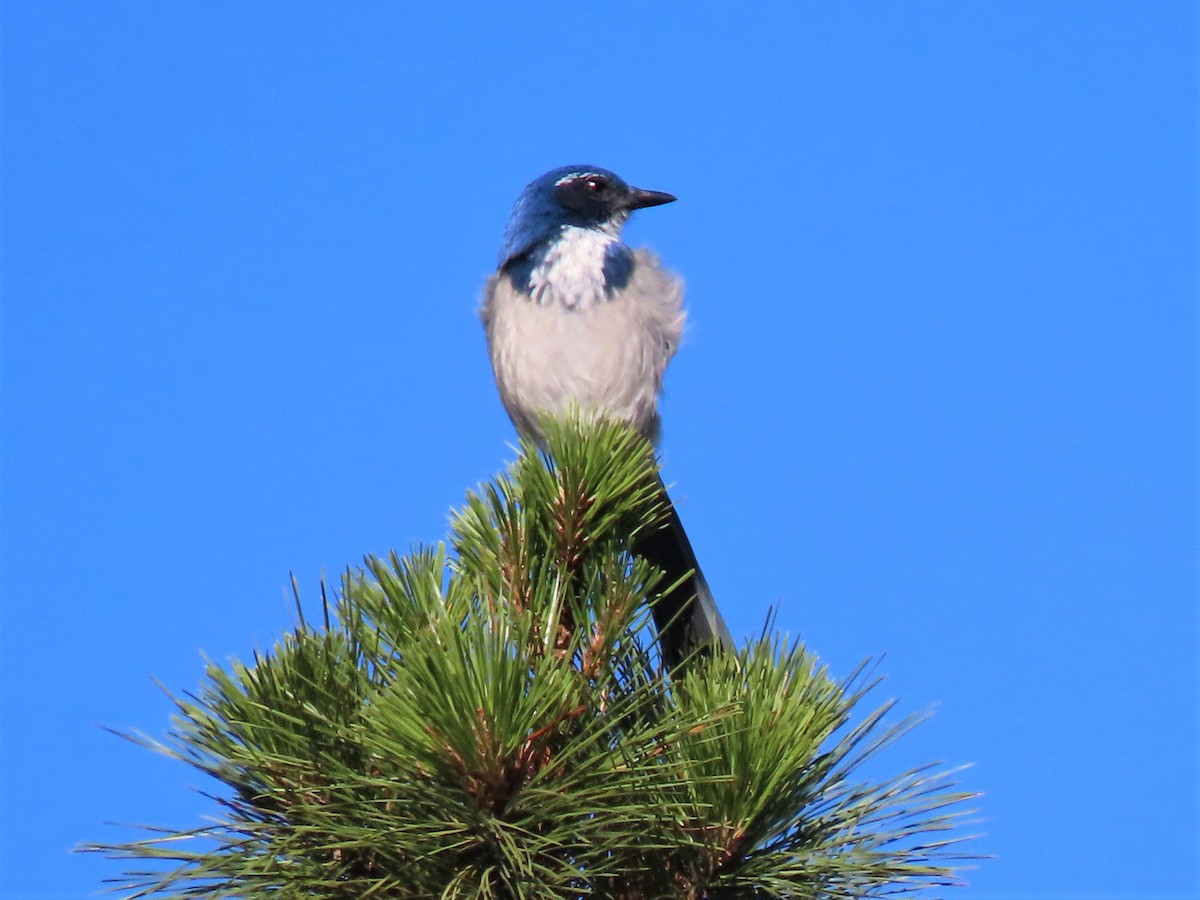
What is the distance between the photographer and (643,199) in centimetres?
623

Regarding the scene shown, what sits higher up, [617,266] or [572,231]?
[572,231]

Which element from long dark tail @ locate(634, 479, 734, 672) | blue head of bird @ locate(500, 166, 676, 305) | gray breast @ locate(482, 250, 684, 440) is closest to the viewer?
long dark tail @ locate(634, 479, 734, 672)

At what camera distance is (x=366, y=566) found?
10.3 ft

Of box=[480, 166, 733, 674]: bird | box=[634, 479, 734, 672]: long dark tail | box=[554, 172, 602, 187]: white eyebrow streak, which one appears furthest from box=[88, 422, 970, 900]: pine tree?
box=[554, 172, 602, 187]: white eyebrow streak

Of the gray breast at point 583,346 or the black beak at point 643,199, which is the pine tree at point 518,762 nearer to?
the gray breast at point 583,346

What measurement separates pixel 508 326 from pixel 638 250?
2.50 feet

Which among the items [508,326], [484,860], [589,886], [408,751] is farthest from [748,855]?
[508,326]

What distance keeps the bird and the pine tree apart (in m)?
2.29

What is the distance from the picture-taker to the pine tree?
261 cm

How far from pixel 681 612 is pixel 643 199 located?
121 inches

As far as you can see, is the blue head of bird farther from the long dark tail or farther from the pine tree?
the pine tree

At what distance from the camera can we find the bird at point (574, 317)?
550 centimetres

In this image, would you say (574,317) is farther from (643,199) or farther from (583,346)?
(643,199)

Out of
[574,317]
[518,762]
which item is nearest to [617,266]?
[574,317]
